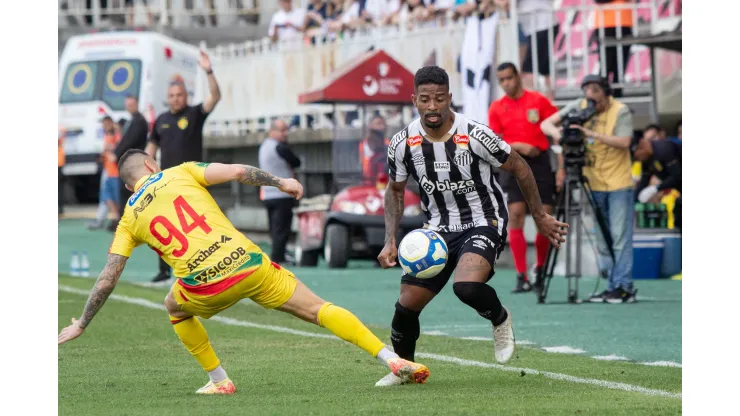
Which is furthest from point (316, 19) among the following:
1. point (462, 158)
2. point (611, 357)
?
point (462, 158)

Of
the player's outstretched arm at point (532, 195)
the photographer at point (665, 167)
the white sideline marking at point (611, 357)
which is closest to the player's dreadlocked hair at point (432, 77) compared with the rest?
the player's outstretched arm at point (532, 195)

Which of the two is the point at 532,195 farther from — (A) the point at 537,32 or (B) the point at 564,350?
(A) the point at 537,32

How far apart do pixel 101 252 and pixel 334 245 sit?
17.5ft

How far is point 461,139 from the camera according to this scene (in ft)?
27.7

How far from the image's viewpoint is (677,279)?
16.6 m

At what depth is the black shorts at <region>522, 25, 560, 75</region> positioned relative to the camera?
65.2 ft

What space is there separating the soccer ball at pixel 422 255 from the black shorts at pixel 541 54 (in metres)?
11.6

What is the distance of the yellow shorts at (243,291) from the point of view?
7805 mm

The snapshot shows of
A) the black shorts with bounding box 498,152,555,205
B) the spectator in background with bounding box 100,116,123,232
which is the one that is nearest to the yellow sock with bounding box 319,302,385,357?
the black shorts with bounding box 498,152,555,205

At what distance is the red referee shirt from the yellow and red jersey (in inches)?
260

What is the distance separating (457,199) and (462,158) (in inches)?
11.3
